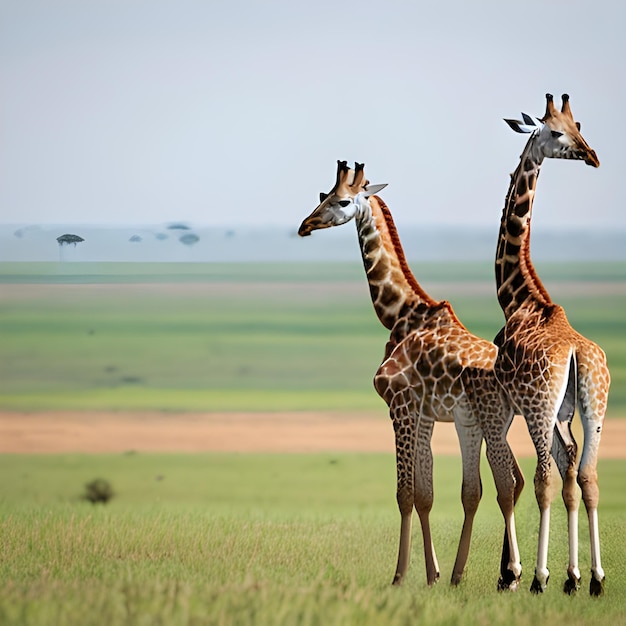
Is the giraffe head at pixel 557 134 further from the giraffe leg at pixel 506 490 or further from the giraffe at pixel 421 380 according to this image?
the giraffe leg at pixel 506 490

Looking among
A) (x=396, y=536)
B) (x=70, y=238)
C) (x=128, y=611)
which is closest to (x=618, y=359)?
(x=396, y=536)

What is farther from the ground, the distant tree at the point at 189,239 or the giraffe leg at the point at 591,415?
the distant tree at the point at 189,239

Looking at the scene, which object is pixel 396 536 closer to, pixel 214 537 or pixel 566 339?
pixel 214 537

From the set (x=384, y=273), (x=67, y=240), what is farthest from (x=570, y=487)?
(x=67, y=240)

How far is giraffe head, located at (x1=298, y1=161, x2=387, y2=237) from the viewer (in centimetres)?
417

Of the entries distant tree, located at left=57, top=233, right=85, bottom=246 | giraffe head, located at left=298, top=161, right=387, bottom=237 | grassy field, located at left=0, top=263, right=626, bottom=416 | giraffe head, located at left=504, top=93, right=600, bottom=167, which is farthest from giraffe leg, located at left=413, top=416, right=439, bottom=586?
distant tree, located at left=57, top=233, right=85, bottom=246

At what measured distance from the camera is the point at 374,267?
4.22 m

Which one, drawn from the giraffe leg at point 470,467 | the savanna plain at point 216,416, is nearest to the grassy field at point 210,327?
the savanna plain at point 216,416

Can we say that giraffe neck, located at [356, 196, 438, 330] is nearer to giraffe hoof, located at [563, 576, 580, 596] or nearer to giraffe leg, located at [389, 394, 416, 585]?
giraffe leg, located at [389, 394, 416, 585]

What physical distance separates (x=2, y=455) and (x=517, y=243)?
280 centimetres

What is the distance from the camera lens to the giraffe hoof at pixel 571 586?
12.8ft

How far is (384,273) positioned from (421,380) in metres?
0.42

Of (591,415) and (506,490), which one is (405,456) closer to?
(506,490)

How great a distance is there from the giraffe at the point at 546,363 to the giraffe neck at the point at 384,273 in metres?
0.31
